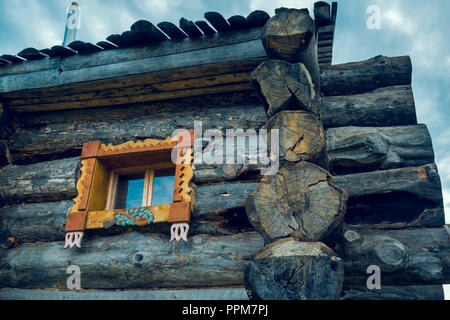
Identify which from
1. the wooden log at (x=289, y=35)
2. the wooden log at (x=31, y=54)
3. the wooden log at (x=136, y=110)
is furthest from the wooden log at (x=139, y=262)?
the wooden log at (x=31, y=54)

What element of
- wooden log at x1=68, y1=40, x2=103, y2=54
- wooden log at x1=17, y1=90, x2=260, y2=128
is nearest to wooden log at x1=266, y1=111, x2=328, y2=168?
wooden log at x1=17, y1=90, x2=260, y2=128

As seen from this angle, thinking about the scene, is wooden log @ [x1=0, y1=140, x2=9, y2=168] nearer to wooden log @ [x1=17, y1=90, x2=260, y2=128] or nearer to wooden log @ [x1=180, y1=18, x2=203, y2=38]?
wooden log @ [x1=17, y1=90, x2=260, y2=128]

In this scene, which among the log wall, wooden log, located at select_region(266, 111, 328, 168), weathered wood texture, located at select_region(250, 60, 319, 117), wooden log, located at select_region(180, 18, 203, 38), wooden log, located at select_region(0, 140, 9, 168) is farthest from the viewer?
wooden log, located at select_region(0, 140, 9, 168)

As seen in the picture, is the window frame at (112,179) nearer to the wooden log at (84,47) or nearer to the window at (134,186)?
the window at (134,186)

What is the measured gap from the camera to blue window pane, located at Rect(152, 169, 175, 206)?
389cm

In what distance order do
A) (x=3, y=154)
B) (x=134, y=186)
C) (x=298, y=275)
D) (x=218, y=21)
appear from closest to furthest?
(x=298, y=275) < (x=218, y=21) < (x=134, y=186) < (x=3, y=154)

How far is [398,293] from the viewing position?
282 centimetres

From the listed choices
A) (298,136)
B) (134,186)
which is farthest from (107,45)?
(298,136)

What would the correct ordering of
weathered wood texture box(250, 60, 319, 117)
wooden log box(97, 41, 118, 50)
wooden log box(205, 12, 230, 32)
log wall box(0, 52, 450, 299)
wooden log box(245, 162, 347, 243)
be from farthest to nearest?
wooden log box(97, 41, 118, 50) < wooden log box(205, 12, 230, 32) < log wall box(0, 52, 450, 299) < weathered wood texture box(250, 60, 319, 117) < wooden log box(245, 162, 347, 243)

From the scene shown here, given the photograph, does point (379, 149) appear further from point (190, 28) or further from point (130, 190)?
point (130, 190)

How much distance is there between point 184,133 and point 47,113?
1.91m

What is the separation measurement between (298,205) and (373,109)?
1.87 meters

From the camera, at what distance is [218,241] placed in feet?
10.6

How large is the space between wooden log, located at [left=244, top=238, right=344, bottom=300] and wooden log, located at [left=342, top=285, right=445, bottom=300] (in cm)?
97
